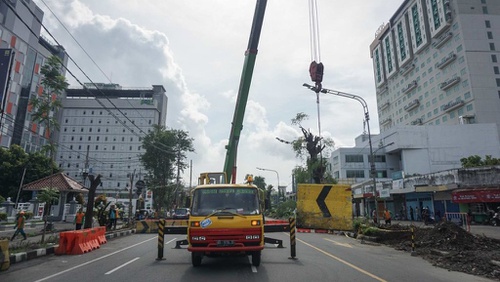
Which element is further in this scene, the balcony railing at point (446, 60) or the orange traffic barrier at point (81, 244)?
the balcony railing at point (446, 60)

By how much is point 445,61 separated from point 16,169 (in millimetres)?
78502

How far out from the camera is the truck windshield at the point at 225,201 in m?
9.15

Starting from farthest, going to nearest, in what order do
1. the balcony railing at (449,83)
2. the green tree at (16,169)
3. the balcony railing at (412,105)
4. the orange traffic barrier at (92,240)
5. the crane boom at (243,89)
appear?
the balcony railing at (412,105) → the balcony railing at (449,83) → the green tree at (16,169) → the crane boom at (243,89) → the orange traffic barrier at (92,240)

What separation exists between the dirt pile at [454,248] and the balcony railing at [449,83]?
58.9 meters

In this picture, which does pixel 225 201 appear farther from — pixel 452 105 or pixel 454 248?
pixel 452 105

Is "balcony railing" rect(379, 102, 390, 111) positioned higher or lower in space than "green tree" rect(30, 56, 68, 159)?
higher

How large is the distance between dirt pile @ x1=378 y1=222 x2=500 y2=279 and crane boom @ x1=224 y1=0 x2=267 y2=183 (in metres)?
8.85

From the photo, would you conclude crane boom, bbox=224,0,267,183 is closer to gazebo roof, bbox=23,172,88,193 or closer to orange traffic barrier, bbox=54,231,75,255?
orange traffic barrier, bbox=54,231,75,255

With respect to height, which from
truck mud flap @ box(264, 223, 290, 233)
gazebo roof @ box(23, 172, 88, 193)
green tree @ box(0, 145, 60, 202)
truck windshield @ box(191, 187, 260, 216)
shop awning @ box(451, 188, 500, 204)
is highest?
green tree @ box(0, 145, 60, 202)

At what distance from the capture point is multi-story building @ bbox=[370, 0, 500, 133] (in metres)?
61.6

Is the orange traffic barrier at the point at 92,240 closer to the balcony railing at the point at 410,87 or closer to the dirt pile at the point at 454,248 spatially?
the dirt pile at the point at 454,248

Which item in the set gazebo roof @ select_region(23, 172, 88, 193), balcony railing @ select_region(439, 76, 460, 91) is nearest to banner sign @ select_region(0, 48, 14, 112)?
gazebo roof @ select_region(23, 172, 88, 193)

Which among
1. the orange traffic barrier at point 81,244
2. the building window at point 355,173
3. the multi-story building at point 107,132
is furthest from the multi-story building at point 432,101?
the multi-story building at point 107,132

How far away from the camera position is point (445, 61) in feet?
220
